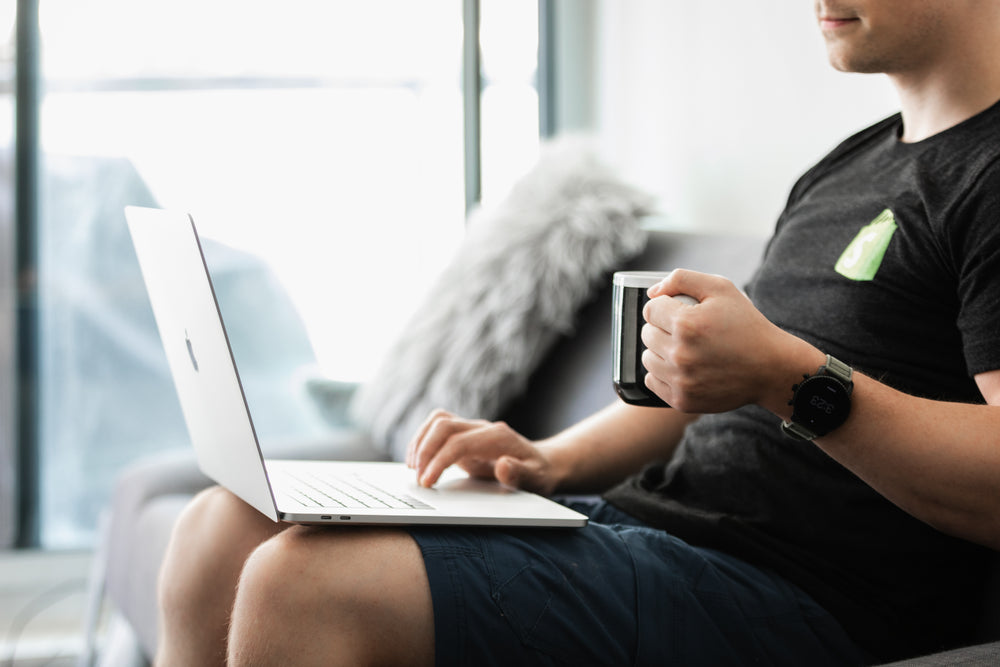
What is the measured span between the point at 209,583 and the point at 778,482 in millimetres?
576

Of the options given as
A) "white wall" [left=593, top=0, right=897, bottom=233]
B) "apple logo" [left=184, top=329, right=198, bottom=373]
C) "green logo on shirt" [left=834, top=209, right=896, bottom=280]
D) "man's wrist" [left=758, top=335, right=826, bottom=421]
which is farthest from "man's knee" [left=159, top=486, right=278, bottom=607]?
"white wall" [left=593, top=0, right=897, bottom=233]

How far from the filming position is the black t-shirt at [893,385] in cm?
96

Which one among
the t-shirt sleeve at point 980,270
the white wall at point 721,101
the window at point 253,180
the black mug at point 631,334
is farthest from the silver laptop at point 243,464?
the window at point 253,180

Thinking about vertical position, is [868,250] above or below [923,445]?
above

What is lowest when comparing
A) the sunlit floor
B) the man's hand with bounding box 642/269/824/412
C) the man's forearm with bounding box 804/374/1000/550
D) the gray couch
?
the sunlit floor

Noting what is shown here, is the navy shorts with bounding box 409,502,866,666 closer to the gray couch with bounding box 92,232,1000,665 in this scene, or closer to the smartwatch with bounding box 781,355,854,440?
the smartwatch with bounding box 781,355,854,440

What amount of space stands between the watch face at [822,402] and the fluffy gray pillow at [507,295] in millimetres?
1013

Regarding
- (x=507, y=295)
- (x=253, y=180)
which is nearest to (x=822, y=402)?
(x=507, y=295)

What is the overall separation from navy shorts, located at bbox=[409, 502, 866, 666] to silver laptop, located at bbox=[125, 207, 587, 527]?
34 mm

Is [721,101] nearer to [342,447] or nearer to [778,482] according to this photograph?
[342,447]

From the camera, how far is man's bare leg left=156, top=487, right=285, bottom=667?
101 centimetres

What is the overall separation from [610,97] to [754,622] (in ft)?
6.37

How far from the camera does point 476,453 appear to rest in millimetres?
1092

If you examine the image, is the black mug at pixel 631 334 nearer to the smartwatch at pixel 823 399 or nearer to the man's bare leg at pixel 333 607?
the smartwatch at pixel 823 399
